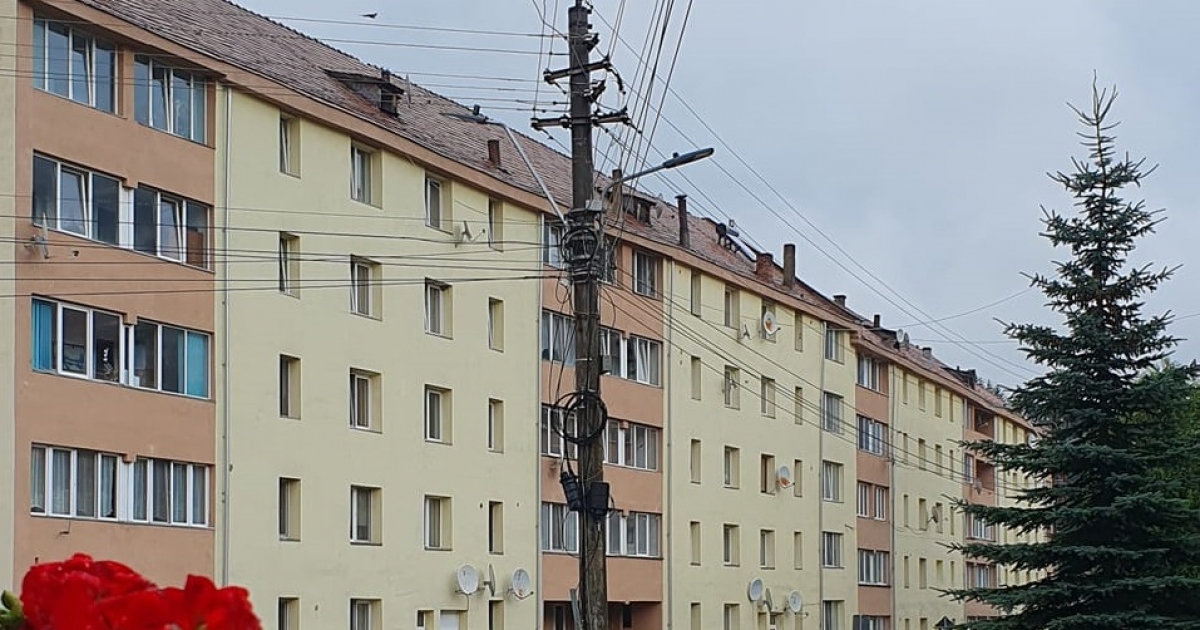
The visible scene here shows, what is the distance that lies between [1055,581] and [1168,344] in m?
4.45

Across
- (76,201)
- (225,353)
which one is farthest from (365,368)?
(76,201)

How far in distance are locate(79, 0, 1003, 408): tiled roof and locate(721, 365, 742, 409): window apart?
2.62 m

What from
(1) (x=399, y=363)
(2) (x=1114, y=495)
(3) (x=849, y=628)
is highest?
(1) (x=399, y=363)

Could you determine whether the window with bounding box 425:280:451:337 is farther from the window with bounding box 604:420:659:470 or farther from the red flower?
the red flower

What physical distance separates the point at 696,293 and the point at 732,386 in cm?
311

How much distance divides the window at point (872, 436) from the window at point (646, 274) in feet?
53.2

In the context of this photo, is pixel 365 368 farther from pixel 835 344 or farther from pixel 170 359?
pixel 835 344

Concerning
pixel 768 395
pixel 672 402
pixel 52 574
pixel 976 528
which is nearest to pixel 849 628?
pixel 768 395

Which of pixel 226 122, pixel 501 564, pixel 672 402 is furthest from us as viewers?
pixel 672 402

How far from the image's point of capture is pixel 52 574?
9.40 feet

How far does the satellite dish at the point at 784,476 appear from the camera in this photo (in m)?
51.1

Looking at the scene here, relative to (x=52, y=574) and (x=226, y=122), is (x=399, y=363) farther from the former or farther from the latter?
(x=52, y=574)

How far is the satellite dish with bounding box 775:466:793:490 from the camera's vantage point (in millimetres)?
51094

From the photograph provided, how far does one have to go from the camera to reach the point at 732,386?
48.6 meters
